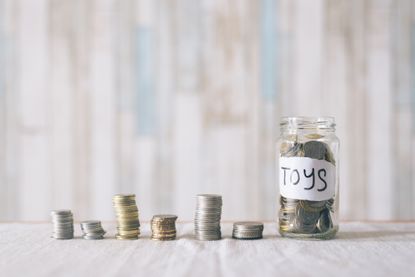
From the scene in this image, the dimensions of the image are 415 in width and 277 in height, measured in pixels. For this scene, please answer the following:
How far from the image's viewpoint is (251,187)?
207 cm

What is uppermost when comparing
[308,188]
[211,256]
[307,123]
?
[307,123]

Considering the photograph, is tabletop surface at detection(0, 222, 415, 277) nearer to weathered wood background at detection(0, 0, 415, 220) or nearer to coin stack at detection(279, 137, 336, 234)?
coin stack at detection(279, 137, 336, 234)

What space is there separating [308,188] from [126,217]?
1.35ft

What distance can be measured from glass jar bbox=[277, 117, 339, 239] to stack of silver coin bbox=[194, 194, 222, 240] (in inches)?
5.7

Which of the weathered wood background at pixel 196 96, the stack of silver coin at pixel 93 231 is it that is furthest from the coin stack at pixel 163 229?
the weathered wood background at pixel 196 96

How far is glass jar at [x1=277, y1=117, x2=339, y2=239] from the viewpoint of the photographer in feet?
3.96

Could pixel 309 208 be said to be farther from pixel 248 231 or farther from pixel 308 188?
pixel 248 231

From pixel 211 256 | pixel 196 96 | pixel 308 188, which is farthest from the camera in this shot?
pixel 196 96

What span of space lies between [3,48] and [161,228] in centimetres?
118

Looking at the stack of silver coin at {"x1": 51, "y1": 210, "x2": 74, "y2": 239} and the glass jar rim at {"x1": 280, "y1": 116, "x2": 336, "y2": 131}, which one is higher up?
the glass jar rim at {"x1": 280, "y1": 116, "x2": 336, "y2": 131}

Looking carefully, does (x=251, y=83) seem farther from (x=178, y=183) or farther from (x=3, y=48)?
(x=3, y=48)

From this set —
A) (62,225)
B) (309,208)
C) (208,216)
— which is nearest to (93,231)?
(62,225)

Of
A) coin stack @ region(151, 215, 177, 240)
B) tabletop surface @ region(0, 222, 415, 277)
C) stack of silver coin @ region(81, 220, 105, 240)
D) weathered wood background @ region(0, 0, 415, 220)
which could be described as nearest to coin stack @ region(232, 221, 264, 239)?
tabletop surface @ region(0, 222, 415, 277)

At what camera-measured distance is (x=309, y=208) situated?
121cm
